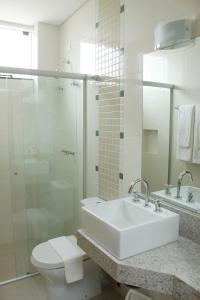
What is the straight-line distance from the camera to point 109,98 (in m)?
2.47

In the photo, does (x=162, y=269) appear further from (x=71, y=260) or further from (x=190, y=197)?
(x=71, y=260)

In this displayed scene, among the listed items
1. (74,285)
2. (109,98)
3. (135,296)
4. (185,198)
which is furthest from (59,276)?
(109,98)

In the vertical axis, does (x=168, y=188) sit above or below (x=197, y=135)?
below

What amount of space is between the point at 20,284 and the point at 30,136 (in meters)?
1.44

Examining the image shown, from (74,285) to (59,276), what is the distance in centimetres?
28

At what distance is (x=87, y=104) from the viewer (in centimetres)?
285

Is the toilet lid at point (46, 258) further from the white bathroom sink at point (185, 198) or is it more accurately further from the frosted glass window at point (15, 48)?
the frosted glass window at point (15, 48)

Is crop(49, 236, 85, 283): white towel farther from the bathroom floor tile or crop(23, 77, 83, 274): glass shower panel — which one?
crop(23, 77, 83, 274): glass shower panel

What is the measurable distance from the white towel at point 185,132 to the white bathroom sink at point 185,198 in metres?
0.19

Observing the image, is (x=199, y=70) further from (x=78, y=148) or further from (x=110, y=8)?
(x=78, y=148)

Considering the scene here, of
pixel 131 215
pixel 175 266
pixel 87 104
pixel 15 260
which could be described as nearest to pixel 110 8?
pixel 87 104

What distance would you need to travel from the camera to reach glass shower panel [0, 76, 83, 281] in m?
2.68

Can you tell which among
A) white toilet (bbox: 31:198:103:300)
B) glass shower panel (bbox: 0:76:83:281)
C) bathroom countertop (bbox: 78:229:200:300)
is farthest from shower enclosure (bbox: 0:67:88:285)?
bathroom countertop (bbox: 78:229:200:300)

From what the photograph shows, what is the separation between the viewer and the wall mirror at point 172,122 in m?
1.58
